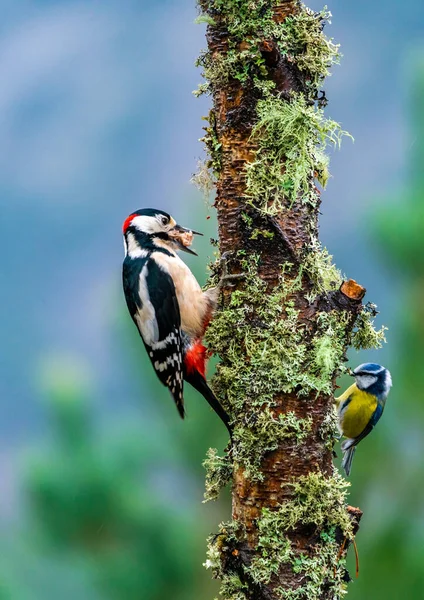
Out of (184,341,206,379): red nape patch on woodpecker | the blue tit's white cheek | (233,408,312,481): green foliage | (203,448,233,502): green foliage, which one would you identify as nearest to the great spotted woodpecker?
(184,341,206,379): red nape patch on woodpecker

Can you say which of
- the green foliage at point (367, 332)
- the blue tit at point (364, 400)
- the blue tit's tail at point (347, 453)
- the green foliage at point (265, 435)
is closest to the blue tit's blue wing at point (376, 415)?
the blue tit at point (364, 400)

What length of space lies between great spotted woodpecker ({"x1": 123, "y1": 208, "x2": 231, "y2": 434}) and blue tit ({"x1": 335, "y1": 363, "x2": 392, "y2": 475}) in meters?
0.54

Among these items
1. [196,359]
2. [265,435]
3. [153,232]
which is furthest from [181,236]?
[265,435]

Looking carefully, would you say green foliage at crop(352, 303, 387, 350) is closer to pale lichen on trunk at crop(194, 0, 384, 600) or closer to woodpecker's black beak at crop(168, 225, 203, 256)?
pale lichen on trunk at crop(194, 0, 384, 600)

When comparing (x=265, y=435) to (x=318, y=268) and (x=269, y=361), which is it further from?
(x=318, y=268)

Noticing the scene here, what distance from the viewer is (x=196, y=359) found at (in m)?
2.60

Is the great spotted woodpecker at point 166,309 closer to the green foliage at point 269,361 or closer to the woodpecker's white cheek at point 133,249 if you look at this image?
the woodpecker's white cheek at point 133,249

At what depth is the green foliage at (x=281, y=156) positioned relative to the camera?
209 cm

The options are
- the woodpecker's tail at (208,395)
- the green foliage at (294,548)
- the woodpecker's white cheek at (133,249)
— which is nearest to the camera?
the green foliage at (294,548)

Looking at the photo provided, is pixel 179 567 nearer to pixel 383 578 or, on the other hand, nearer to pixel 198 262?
pixel 383 578

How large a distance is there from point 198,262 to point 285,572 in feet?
10.3

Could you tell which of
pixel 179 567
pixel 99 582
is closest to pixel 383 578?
pixel 179 567

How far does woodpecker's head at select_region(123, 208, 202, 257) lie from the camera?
285cm

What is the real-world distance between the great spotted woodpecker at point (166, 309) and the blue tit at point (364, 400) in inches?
21.3
